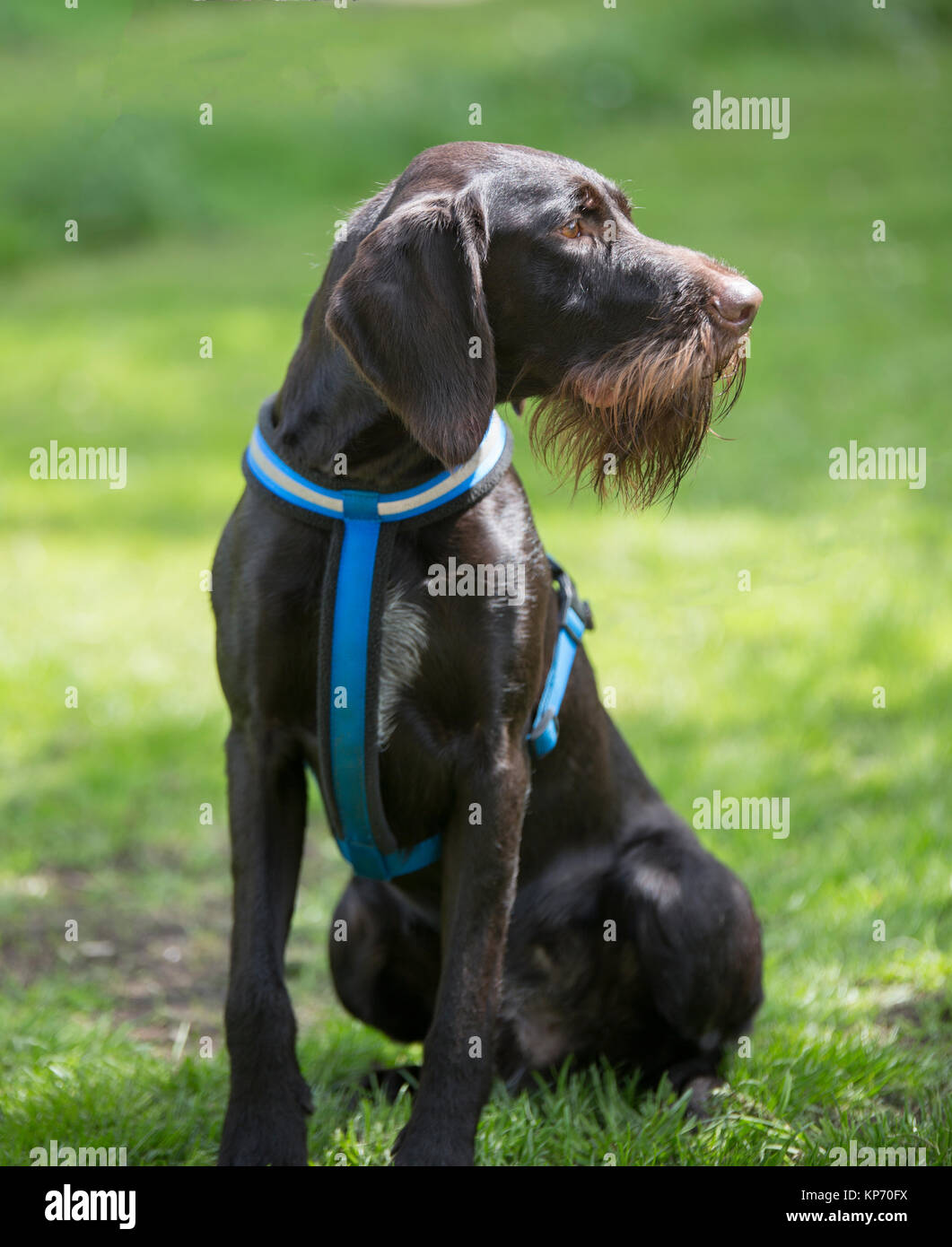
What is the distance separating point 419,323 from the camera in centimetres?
274

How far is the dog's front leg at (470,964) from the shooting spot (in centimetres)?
290

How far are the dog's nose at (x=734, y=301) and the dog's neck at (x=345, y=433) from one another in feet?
2.17

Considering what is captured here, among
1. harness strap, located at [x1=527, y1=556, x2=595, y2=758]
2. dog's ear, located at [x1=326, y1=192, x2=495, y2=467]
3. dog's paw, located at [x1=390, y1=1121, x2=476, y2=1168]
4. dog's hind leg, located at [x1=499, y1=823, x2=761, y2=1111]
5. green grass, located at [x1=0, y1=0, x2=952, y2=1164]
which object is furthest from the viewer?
green grass, located at [x1=0, y1=0, x2=952, y2=1164]

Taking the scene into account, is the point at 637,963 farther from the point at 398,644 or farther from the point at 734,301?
the point at 734,301

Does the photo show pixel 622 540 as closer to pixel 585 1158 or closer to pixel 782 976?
pixel 782 976

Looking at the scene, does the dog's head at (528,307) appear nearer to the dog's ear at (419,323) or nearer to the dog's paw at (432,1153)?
the dog's ear at (419,323)

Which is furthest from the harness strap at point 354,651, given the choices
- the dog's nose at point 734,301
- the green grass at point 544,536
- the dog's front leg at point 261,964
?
the dog's nose at point 734,301

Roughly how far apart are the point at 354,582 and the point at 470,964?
32.5 inches

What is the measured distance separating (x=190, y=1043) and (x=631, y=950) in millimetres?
1301

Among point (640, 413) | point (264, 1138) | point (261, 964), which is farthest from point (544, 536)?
point (264, 1138)

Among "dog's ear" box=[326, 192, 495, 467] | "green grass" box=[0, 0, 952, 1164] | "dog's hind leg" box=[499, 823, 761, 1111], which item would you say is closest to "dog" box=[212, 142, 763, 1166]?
"dog's ear" box=[326, 192, 495, 467]

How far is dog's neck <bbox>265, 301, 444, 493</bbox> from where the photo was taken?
2914 millimetres

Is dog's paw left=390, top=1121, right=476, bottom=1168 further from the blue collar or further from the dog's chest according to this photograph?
the blue collar
